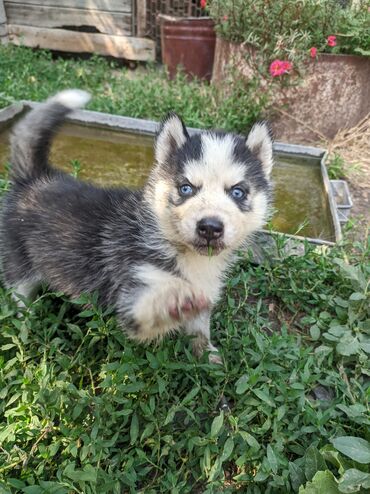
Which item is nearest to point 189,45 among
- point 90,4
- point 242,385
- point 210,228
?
point 90,4

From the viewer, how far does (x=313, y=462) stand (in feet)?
6.37

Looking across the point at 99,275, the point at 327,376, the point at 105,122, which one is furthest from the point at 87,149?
the point at 327,376

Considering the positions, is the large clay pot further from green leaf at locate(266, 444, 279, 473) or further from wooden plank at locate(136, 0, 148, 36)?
green leaf at locate(266, 444, 279, 473)

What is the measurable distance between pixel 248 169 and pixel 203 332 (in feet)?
3.22

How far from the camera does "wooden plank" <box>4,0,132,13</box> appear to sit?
796cm

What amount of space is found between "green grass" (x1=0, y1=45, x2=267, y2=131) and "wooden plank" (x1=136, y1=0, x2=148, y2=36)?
0.76 metres

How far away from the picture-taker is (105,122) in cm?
561

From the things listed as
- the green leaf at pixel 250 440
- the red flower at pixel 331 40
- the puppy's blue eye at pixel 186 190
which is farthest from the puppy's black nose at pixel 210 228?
the red flower at pixel 331 40

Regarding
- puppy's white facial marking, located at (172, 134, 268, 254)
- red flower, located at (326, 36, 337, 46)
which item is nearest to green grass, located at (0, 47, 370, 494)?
puppy's white facial marking, located at (172, 134, 268, 254)

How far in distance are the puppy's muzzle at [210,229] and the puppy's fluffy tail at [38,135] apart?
4.32ft

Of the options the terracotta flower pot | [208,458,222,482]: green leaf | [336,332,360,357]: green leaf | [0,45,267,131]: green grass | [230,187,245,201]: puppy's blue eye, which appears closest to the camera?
[208,458,222,482]: green leaf

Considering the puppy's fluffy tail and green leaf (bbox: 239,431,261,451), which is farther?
the puppy's fluffy tail

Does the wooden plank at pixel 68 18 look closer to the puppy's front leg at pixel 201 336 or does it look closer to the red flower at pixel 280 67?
the red flower at pixel 280 67

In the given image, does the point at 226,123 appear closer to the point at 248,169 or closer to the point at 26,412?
the point at 248,169
